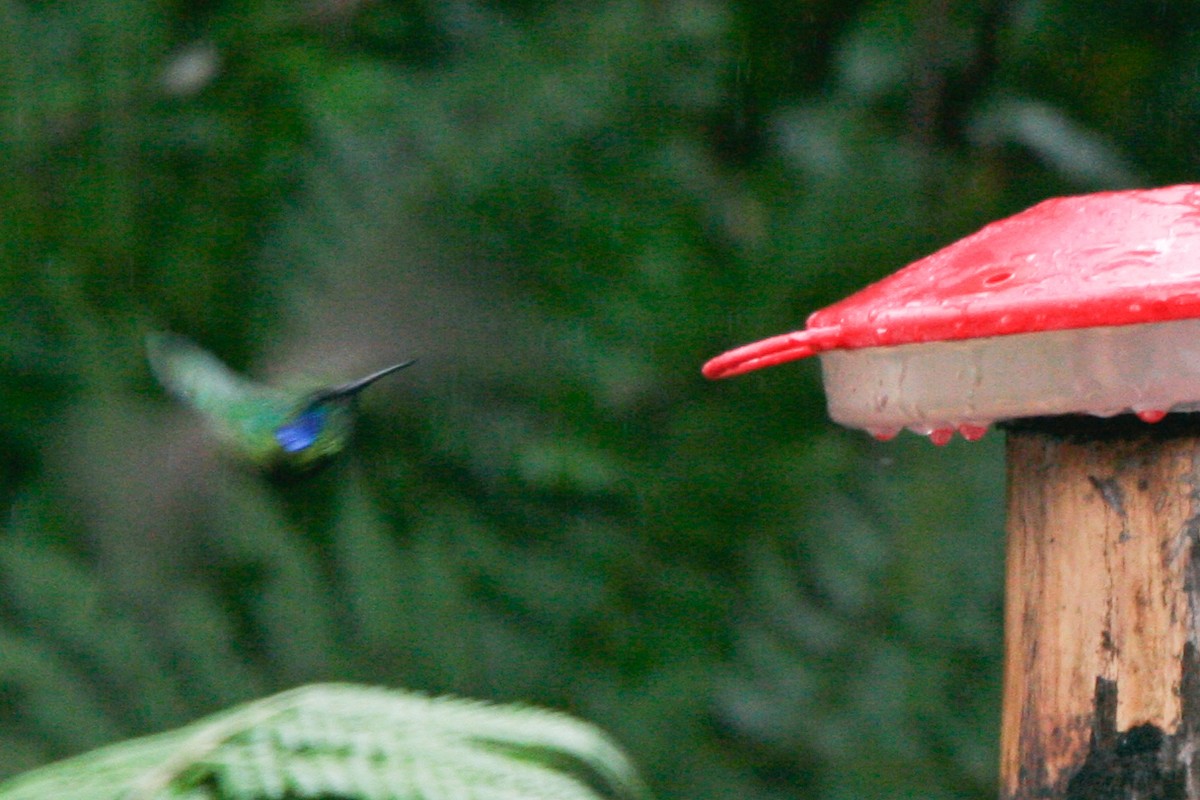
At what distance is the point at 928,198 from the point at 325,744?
3.25 feet

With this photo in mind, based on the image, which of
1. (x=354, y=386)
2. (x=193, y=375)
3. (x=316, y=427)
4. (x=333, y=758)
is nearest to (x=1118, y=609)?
(x=333, y=758)

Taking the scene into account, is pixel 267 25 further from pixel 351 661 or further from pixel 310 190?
pixel 351 661

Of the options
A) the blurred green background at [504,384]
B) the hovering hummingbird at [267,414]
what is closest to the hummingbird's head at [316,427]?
the hovering hummingbird at [267,414]

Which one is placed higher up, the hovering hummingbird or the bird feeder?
the hovering hummingbird

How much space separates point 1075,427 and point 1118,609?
7 cm

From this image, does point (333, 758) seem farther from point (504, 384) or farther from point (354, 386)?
point (504, 384)

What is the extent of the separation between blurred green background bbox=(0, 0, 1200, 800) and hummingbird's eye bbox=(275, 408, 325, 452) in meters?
0.24

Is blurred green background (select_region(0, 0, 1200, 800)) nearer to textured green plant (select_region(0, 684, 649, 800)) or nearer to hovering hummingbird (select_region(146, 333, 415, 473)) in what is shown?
hovering hummingbird (select_region(146, 333, 415, 473))

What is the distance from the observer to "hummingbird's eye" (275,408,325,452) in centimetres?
106

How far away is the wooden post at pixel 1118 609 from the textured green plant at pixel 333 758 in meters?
0.31

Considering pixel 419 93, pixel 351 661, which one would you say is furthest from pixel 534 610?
pixel 419 93

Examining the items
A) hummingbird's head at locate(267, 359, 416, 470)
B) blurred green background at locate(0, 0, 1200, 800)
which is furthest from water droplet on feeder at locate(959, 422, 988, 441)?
blurred green background at locate(0, 0, 1200, 800)

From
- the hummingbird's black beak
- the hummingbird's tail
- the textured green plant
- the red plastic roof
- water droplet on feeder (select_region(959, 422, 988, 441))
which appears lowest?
the textured green plant

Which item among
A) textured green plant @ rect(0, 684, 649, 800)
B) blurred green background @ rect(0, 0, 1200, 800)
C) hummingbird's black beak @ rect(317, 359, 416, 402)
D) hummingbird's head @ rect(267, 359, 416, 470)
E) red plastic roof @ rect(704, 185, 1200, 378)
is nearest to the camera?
red plastic roof @ rect(704, 185, 1200, 378)
